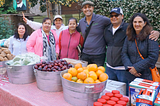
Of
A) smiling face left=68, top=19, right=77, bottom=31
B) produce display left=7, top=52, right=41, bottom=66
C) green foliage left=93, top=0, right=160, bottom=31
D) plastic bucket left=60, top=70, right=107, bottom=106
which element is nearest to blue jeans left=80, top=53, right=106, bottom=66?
smiling face left=68, top=19, right=77, bottom=31

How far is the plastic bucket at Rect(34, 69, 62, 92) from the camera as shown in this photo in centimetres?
174

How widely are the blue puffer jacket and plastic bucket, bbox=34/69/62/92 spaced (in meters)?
1.20

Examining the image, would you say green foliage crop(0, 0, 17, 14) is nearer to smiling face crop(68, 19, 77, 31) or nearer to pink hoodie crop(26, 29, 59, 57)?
pink hoodie crop(26, 29, 59, 57)

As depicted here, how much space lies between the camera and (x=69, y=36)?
330 cm

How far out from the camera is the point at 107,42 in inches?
111

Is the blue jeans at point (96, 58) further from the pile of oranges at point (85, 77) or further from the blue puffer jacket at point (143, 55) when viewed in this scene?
the pile of oranges at point (85, 77)

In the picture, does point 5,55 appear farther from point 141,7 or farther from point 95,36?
point 141,7

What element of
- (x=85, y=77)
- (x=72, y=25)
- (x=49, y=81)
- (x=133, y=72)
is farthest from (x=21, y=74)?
(x=133, y=72)

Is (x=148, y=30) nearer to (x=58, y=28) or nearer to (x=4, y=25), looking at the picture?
(x=58, y=28)

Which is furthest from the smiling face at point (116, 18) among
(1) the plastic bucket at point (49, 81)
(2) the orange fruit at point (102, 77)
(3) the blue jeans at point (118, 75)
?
(1) the plastic bucket at point (49, 81)

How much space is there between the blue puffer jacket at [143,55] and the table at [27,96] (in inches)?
50.0

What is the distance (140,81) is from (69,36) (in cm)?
217

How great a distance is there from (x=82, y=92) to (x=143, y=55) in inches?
52.7

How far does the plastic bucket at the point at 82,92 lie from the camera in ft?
4.58
